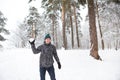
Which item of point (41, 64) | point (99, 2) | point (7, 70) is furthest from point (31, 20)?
point (41, 64)

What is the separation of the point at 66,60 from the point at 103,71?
361 centimetres

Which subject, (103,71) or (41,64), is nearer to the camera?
(41,64)

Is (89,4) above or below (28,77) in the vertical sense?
above

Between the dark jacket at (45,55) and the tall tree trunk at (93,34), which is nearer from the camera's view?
the dark jacket at (45,55)

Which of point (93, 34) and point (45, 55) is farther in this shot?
point (93, 34)

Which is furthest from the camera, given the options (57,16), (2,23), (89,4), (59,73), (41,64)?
(57,16)

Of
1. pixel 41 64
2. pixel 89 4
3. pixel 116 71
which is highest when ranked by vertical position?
pixel 89 4

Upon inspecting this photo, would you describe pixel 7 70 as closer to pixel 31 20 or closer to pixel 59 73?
pixel 59 73

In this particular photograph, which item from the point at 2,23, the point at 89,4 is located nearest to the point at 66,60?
the point at 89,4

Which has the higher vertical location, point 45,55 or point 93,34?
point 93,34

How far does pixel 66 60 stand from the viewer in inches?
616

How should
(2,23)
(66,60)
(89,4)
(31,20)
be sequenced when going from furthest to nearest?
(31,20)
(2,23)
(89,4)
(66,60)

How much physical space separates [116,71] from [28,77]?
4.94 m

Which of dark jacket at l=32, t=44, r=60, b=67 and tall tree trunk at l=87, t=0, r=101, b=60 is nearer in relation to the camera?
dark jacket at l=32, t=44, r=60, b=67
